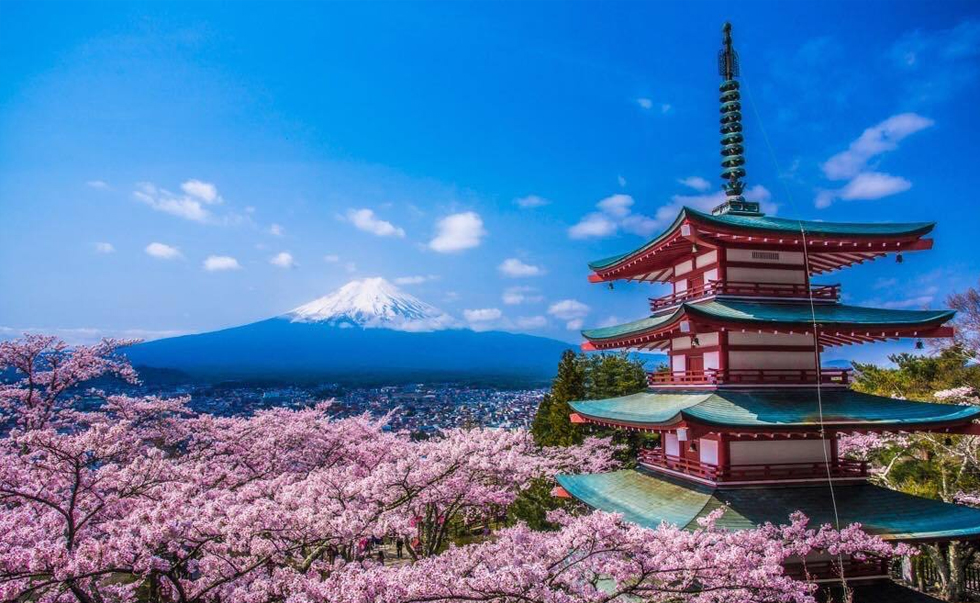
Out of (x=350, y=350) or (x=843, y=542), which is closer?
(x=843, y=542)

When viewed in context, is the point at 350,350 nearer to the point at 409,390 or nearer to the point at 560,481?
the point at 409,390

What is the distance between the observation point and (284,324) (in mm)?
92625

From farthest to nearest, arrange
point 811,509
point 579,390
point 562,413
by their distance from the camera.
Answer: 1. point 579,390
2. point 562,413
3. point 811,509

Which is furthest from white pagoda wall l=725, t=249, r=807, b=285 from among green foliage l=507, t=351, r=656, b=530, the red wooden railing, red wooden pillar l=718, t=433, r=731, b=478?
green foliage l=507, t=351, r=656, b=530

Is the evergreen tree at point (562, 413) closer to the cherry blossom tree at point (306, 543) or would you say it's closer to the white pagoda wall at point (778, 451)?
the cherry blossom tree at point (306, 543)

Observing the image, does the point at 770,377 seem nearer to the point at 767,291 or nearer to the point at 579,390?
the point at 767,291

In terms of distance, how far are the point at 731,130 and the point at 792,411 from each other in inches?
264

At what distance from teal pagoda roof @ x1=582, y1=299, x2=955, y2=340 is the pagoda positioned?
0.11 feet

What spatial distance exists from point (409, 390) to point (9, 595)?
4553 cm

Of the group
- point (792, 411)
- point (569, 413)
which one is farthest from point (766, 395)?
point (569, 413)

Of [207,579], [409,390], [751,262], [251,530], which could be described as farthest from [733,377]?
[409,390]

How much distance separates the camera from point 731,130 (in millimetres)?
13344

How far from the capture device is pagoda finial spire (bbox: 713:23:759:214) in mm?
13227

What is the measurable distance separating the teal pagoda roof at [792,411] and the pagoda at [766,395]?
0.03 metres
